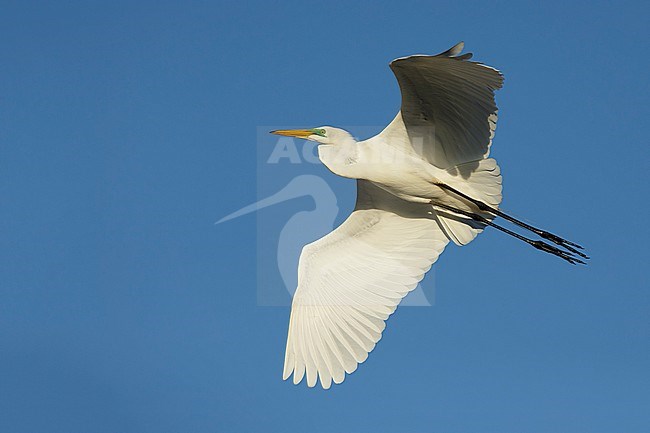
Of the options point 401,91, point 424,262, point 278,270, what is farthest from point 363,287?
point 401,91

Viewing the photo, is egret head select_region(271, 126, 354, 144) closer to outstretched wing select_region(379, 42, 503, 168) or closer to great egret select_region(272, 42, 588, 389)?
great egret select_region(272, 42, 588, 389)

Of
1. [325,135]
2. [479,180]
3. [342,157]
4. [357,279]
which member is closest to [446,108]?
[479,180]

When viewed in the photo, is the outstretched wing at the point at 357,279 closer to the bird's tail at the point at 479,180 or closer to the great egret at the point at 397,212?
the great egret at the point at 397,212

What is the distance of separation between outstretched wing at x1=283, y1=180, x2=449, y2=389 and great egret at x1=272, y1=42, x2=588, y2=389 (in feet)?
0.04

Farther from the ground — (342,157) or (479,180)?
(342,157)

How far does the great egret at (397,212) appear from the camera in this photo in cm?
937

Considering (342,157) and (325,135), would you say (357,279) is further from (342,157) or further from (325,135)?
(325,135)

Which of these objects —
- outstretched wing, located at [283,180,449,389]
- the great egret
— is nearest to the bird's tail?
the great egret

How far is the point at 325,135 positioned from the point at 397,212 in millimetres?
1294

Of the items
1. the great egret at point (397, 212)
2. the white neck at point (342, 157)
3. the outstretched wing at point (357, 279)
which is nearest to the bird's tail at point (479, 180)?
the great egret at point (397, 212)

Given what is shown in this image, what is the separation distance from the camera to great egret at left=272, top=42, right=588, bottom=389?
9.37 m

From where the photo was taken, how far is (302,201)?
12.0m

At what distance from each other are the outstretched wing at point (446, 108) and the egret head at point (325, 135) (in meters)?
0.42

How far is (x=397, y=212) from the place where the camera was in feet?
35.4
